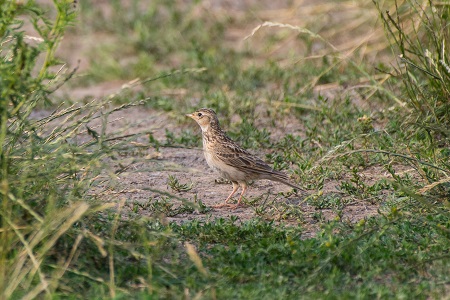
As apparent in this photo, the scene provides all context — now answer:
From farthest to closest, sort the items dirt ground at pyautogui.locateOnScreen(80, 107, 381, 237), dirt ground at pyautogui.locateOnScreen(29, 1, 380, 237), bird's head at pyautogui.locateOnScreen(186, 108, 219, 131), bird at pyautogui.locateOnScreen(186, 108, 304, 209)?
bird's head at pyautogui.locateOnScreen(186, 108, 219, 131) < bird at pyautogui.locateOnScreen(186, 108, 304, 209) < dirt ground at pyautogui.locateOnScreen(80, 107, 381, 237) < dirt ground at pyautogui.locateOnScreen(29, 1, 380, 237)

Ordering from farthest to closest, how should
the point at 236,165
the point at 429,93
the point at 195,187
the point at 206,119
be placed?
the point at 206,119 < the point at 429,93 < the point at 195,187 < the point at 236,165

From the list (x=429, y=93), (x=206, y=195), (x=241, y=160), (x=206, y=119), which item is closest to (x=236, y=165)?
(x=241, y=160)

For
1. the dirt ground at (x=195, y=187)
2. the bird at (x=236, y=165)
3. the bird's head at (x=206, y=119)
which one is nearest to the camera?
the dirt ground at (x=195, y=187)

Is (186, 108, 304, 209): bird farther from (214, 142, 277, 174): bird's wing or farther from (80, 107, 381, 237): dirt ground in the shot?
(80, 107, 381, 237): dirt ground

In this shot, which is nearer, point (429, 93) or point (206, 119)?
point (429, 93)

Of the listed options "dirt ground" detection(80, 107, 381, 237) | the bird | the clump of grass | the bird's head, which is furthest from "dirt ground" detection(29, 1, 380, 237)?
the clump of grass

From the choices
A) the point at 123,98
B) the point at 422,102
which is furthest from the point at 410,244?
the point at 123,98

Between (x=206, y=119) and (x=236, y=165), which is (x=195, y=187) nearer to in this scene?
(x=236, y=165)

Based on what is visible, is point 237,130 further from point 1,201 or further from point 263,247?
point 1,201

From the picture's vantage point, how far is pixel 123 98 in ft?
33.7

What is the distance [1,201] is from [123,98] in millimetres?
4979

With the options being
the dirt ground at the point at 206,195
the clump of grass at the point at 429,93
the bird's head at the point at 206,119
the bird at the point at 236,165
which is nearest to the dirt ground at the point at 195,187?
the dirt ground at the point at 206,195

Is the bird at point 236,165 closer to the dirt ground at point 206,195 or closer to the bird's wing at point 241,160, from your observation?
the bird's wing at point 241,160

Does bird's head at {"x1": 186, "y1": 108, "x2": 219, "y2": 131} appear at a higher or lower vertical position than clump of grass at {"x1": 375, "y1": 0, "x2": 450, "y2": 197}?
lower
